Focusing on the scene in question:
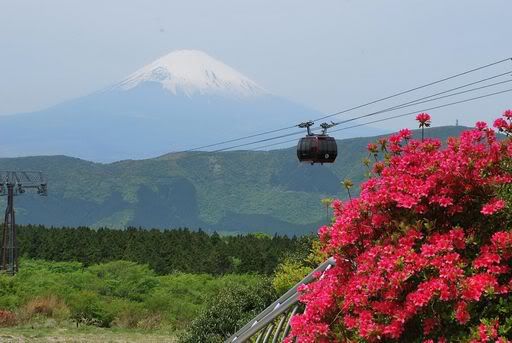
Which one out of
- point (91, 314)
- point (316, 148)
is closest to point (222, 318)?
point (91, 314)

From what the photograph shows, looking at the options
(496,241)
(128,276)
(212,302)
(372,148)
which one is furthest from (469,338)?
(128,276)

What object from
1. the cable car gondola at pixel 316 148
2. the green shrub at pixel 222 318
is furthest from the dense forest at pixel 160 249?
the green shrub at pixel 222 318

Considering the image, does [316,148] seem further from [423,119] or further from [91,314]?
[423,119]

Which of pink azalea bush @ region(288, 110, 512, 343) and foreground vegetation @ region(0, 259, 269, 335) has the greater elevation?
pink azalea bush @ region(288, 110, 512, 343)

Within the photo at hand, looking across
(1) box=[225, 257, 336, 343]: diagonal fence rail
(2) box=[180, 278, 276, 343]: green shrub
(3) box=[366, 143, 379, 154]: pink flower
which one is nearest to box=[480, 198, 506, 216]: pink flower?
(3) box=[366, 143, 379, 154]: pink flower

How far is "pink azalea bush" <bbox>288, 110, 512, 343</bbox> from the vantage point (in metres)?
5.56

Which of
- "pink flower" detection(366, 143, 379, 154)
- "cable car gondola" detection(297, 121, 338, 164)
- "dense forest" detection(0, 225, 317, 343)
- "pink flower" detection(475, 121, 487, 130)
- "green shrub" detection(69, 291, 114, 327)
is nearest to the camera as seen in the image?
"pink flower" detection(475, 121, 487, 130)

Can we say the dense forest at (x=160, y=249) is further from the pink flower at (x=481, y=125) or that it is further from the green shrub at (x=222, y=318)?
the pink flower at (x=481, y=125)

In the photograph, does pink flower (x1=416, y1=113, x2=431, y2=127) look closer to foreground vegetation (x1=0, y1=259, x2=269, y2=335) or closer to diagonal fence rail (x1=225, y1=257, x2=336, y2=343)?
diagonal fence rail (x1=225, y1=257, x2=336, y2=343)

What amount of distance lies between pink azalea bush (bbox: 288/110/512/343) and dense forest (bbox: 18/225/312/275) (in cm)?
4102

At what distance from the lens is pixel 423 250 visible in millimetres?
5840

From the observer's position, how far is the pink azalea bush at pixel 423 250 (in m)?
5.56

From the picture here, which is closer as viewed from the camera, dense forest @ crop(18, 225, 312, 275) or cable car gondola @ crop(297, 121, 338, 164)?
cable car gondola @ crop(297, 121, 338, 164)

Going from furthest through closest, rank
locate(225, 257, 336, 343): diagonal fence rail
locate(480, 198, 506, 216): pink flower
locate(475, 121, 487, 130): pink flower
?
locate(225, 257, 336, 343): diagonal fence rail, locate(475, 121, 487, 130): pink flower, locate(480, 198, 506, 216): pink flower
